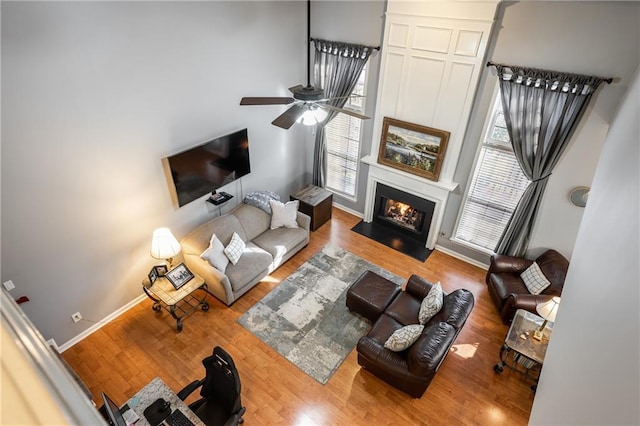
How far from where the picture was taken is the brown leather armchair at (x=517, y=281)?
4414 mm

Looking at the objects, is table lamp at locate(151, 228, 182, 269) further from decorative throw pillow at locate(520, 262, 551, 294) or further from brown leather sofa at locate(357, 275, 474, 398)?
decorative throw pillow at locate(520, 262, 551, 294)

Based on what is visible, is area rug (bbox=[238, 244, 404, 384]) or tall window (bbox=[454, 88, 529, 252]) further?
tall window (bbox=[454, 88, 529, 252])

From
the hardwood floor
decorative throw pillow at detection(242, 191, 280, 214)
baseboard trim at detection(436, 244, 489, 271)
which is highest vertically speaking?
decorative throw pillow at detection(242, 191, 280, 214)

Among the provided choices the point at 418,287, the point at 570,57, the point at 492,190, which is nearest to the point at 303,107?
Result: the point at 418,287

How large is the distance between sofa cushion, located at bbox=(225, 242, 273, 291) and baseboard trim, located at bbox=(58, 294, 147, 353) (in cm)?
133

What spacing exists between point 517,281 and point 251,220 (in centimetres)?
399

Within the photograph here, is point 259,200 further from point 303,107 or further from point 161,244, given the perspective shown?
point 303,107

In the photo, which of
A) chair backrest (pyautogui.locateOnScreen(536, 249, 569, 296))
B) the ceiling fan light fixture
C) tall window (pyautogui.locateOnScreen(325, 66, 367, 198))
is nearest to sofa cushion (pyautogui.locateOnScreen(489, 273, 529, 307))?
chair backrest (pyautogui.locateOnScreen(536, 249, 569, 296))

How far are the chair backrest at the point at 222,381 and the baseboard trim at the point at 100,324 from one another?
7.00ft

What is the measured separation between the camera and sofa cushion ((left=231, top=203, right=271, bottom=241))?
215 inches

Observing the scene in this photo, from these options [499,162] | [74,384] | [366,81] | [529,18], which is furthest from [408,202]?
[74,384]

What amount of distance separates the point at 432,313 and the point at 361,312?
3.23ft

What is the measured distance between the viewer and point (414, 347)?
3.57 meters

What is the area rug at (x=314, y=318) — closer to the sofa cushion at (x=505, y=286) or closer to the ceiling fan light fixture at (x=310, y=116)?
the sofa cushion at (x=505, y=286)
